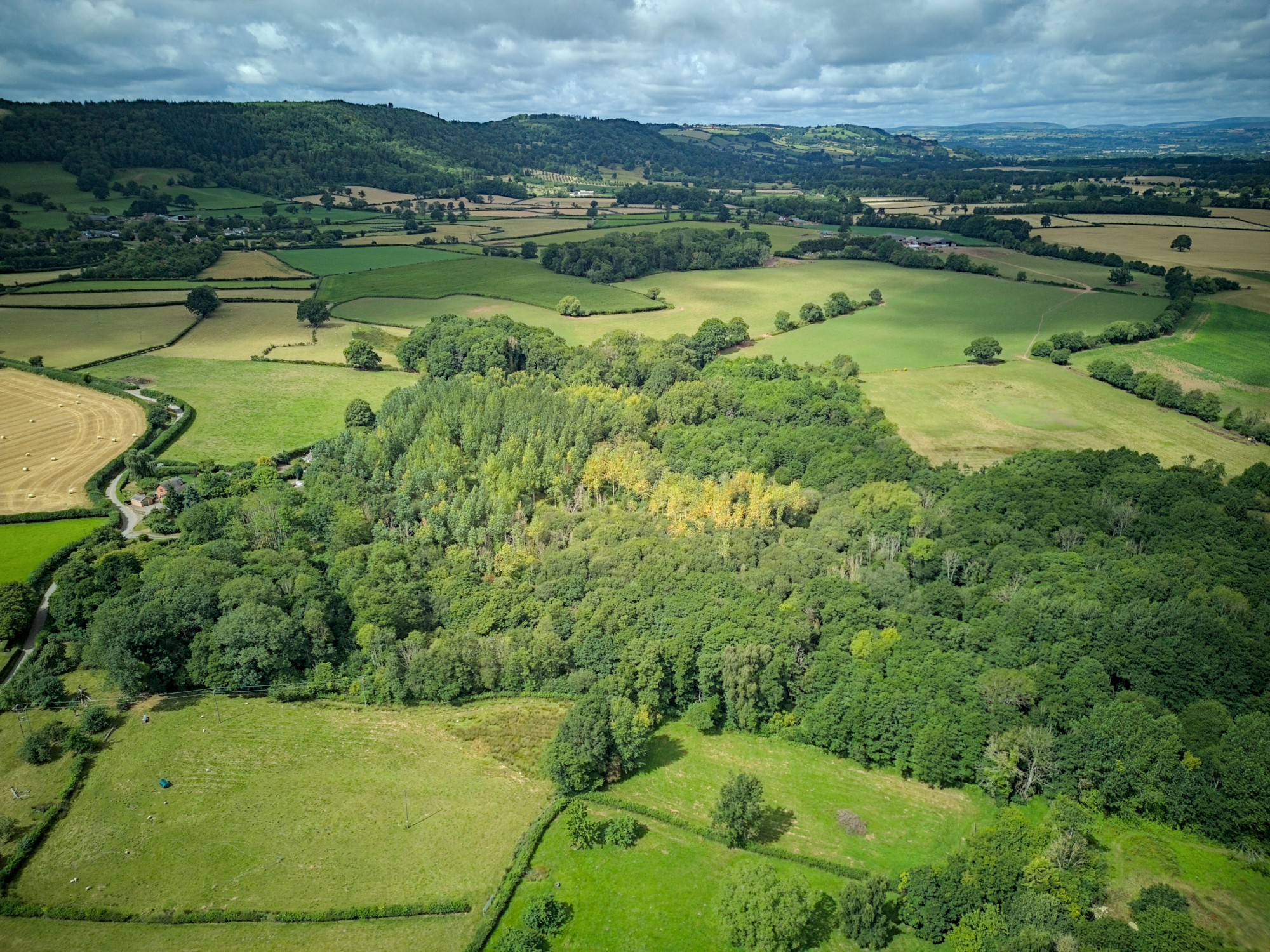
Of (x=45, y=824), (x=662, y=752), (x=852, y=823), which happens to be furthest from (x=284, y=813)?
(x=852, y=823)

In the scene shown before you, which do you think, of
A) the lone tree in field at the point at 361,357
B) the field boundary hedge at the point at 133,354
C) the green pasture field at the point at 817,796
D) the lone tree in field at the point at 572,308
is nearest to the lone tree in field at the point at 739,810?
the green pasture field at the point at 817,796

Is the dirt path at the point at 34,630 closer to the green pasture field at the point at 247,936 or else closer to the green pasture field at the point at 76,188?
the green pasture field at the point at 247,936

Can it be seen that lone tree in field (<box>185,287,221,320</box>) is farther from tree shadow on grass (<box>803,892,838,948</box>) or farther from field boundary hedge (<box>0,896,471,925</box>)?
→ tree shadow on grass (<box>803,892,838,948</box>)

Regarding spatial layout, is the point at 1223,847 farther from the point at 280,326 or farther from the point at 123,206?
the point at 123,206

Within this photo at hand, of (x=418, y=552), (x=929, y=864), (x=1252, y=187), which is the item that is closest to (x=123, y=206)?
(x=418, y=552)

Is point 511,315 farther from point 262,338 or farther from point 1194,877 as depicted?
point 1194,877

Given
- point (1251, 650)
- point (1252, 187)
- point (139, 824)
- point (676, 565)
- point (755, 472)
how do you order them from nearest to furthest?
point (139, 824) < point (1251, 650) < point (676, 565) < point (755, 472) < point (1252, 187)

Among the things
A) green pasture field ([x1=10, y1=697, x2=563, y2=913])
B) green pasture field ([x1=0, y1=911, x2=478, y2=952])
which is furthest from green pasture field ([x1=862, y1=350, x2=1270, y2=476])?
green pasture field ([x1=0, y1=911, x2=478, y2=952])
